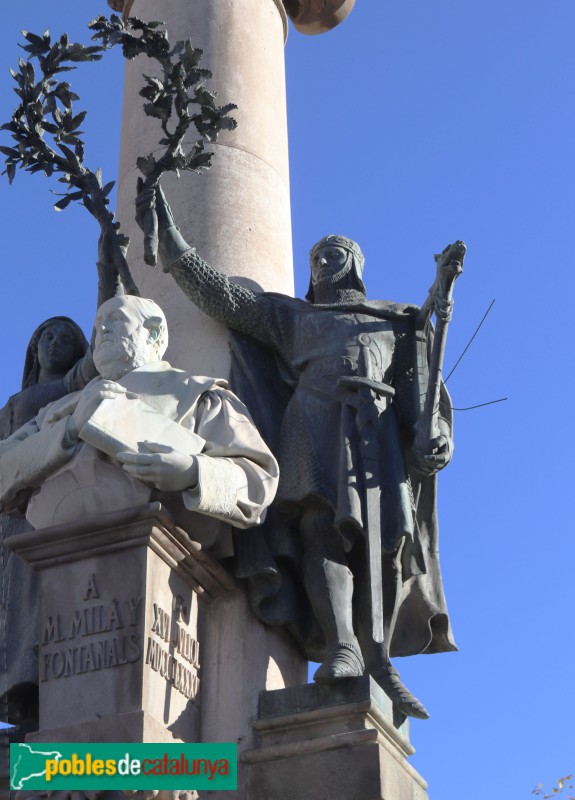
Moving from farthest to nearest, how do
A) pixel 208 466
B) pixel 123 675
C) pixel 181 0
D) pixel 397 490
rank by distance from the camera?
pixel 181 0 → pixel 397 490 → pixel 208 466 → pixel 123 675

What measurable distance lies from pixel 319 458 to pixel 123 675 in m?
2.06

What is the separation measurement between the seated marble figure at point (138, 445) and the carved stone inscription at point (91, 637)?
624 millimetres

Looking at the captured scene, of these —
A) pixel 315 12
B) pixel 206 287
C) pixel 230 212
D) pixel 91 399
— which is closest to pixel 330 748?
pixel 91 399

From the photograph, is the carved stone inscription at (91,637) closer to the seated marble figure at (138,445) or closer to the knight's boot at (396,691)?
the seated marble figure at (138,445)

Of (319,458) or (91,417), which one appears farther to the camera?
(319,458)

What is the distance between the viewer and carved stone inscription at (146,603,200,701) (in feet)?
29.8

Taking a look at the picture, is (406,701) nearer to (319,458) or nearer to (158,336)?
(319,458)

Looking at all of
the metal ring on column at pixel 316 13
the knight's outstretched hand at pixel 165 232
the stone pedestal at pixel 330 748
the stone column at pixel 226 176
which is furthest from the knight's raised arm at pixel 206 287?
the metal ring on column at pixel 316 13

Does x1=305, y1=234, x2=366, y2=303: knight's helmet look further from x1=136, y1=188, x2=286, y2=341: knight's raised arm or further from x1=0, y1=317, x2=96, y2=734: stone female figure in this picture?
x1=0, y1=317, x2=96, y2=734: stone female figure

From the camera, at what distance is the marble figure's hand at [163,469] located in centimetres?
936

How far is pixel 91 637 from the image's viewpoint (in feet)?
29.8

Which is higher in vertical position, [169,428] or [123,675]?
[169,428]

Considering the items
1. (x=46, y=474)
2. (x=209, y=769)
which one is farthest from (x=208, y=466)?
(x=209, y=769)

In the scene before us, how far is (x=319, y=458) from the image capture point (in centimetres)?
1028
